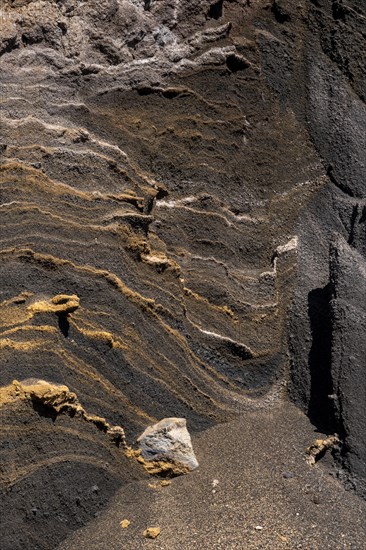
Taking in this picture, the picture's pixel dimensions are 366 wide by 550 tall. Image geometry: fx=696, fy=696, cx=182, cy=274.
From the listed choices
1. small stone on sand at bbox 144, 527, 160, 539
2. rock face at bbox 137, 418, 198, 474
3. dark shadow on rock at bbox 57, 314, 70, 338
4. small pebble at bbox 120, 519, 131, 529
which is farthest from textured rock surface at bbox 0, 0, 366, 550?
small stone on sand at bbox 144, 527, 160, 539

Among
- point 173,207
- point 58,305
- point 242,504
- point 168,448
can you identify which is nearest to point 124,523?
point 168,448

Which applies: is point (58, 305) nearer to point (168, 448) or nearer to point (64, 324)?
point (64, 324)

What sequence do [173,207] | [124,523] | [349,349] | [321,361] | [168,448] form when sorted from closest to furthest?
[124,523] → [168,448] → [349,349] → [321,361] → [173,207]

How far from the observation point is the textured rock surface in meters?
6.48

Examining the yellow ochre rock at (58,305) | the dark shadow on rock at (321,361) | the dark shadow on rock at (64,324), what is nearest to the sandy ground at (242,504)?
the dark shadow on rock at (321,361)

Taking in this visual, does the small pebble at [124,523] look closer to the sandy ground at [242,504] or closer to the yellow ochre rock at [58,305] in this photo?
the sandy ground at [242,504]

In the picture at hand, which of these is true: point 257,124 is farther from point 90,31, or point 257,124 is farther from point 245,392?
point 245,392

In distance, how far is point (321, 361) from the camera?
7.38 metres

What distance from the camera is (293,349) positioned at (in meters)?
7.52

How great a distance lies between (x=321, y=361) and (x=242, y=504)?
1931mm

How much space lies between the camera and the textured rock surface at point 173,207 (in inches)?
255

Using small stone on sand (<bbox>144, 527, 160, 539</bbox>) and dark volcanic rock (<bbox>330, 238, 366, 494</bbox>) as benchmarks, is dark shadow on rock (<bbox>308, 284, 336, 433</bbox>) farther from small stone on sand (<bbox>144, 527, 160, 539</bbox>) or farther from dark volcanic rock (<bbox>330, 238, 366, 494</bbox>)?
small stone on sand (<bbox>144, 527, 160, 539</bbox>)

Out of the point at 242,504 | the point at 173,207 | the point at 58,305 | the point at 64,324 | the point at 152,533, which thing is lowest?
the point at 152,533

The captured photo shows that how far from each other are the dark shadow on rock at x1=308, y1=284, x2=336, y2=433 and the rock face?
1463 mm
